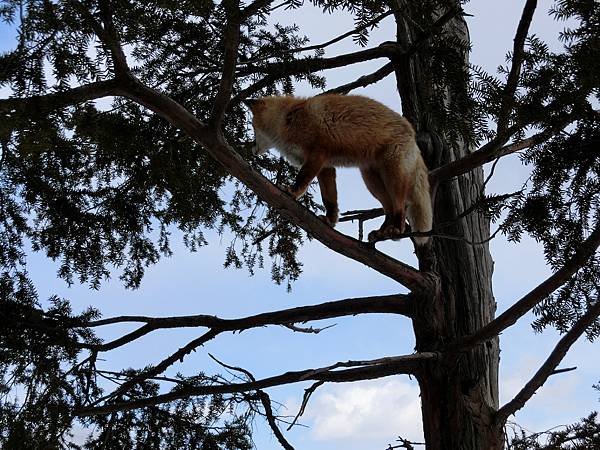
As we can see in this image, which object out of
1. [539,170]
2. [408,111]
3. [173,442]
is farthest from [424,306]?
[173,442]

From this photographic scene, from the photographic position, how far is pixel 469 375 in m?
4.36

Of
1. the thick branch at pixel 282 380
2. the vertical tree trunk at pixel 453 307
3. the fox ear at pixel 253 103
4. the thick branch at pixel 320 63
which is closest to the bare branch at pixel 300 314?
the vertical tree trunk at pixel 453 307

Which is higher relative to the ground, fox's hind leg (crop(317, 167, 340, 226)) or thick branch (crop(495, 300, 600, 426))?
fox's hind leg (crop(317, 167, 340, 226))

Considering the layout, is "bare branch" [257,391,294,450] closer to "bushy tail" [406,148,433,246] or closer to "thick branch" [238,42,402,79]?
"bushy tail" [406,148,433,246]

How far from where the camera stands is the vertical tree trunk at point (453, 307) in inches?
165

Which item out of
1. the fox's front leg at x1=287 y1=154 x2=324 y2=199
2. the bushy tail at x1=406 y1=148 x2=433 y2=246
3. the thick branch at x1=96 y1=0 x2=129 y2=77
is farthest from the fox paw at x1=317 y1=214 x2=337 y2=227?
the thick branch at x1=96 y1=0 x2=129 y2=77

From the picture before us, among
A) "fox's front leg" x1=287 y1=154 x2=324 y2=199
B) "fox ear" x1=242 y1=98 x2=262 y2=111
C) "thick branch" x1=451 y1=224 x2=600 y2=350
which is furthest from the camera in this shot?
"fox ear" x1=242 y1=98 x2=262 y2=111

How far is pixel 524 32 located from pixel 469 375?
220 cm

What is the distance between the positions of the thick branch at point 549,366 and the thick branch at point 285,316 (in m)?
0.86

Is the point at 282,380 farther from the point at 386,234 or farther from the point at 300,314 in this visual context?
the point at 386,234

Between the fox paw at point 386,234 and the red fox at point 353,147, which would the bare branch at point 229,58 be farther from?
the fox paw at point 386,234

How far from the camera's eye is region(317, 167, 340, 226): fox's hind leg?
4.55 m

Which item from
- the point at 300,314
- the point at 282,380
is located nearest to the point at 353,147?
the point at 300,314

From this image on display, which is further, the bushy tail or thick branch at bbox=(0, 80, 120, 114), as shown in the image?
the bushy tail
